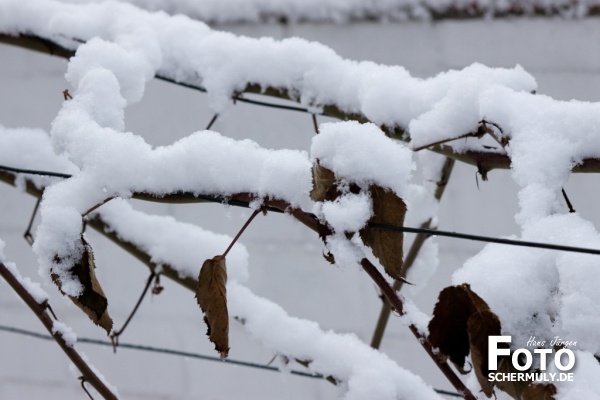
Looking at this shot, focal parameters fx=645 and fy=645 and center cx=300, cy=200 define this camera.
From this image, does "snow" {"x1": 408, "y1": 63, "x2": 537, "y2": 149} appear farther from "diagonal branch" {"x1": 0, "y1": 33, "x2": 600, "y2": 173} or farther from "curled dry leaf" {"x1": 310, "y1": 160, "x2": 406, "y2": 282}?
"curled dry leaf" {"x1": 310, "y1": 160, "x2": 406, "y2": 282}

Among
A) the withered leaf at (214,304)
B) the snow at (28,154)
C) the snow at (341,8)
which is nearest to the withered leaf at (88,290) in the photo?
the withered leaf at (214,304)

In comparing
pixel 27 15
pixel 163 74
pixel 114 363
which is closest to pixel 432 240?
pixel 163 74

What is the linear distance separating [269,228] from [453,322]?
87cm

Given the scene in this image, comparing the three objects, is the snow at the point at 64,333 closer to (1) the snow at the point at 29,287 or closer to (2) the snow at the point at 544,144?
(1) the snow at the point at 29,287

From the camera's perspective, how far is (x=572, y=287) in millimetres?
338

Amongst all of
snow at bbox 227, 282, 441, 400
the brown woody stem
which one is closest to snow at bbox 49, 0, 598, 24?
the brown woody stem

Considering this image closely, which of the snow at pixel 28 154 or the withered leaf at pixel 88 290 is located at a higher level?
the snow at pixel 28 154

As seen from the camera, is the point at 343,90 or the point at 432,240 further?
the point at 432,240

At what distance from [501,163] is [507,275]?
105mm

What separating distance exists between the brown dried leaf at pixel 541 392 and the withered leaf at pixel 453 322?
3 cm

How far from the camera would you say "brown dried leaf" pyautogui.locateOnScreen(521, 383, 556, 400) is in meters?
0.30

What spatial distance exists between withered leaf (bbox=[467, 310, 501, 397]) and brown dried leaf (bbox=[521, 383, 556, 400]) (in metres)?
0.03

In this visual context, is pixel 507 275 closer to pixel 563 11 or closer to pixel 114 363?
pixel 563 11

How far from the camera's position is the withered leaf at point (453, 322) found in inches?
12.2
